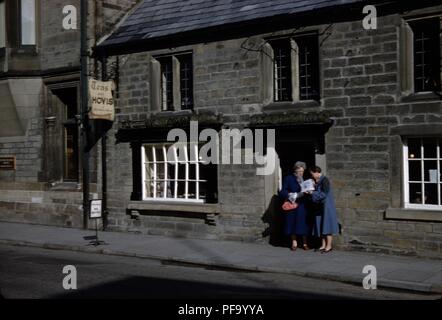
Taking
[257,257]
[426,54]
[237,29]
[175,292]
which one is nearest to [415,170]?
[426,54]

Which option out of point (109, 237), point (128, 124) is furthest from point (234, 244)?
point (128, 124)

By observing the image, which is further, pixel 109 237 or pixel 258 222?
pixel 109 237

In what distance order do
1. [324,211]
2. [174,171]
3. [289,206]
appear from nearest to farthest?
[324,211] < [289,206] < [174,171]

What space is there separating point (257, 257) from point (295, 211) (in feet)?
4.84

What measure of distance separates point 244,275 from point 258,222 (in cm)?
340

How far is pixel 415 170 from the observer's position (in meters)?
12.6

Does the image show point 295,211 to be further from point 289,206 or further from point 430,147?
point 430,147

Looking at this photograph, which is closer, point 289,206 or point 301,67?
point 289,206

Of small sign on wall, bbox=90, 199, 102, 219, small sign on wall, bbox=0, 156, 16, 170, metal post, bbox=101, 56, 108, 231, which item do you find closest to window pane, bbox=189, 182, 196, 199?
small sign on wall, bbox=90, 199, 102, 219

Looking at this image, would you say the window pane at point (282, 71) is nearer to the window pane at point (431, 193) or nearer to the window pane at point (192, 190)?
the window pane at point (192, 190)

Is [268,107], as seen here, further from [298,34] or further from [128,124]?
[128,124]

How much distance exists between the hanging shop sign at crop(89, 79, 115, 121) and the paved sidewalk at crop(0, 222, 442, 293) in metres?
3.22

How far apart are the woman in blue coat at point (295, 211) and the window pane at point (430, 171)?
2.59 meters

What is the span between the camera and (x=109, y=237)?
16141 mm
